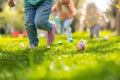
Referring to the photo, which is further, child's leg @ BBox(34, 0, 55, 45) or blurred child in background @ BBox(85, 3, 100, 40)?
blurred child in background @ BBox(85, 3, 100, 40)

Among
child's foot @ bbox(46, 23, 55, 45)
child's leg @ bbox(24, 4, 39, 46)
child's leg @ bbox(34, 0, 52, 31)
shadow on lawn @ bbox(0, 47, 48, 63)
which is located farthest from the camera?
child's foot @ bbox(46, 23, 55, 45)

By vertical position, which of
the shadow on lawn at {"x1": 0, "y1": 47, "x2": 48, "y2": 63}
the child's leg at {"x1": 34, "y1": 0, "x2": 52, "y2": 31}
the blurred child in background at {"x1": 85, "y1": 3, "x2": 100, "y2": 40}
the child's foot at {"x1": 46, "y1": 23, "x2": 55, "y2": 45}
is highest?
the child's leg at {"x1": 34, "y1": 0, "x2": 52, "y2": 31}

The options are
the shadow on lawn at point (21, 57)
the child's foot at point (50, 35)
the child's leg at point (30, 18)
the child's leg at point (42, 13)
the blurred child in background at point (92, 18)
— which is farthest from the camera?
the blurred child in background at point (92, 18)

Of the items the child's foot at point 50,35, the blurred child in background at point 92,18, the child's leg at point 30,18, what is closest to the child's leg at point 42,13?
the child's leg at point 30,18

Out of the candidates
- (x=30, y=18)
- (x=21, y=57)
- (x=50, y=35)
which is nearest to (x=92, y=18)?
(x=50, y=35)

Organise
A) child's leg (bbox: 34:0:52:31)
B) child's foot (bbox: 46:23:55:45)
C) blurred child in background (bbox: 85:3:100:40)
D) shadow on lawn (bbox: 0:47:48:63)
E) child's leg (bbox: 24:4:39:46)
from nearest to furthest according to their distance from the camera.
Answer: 1. shadow on lawn (bbox: 0:47:48:63)
2. child's leg (bbox: 34:0:52:31)
3. child's leg (bbox: 24:4:39:46)
4. child's foot (bbox: 46:23:55:45)
5. blurred child in background (bbox: 85:3:100:40)

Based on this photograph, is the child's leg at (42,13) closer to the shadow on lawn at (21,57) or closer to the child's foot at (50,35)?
the child's foot at (50,35)

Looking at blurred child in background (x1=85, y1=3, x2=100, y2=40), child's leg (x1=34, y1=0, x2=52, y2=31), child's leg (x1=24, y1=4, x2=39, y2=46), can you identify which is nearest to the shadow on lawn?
child's leg (x1=34, y1=0, x2=52, y2=31)

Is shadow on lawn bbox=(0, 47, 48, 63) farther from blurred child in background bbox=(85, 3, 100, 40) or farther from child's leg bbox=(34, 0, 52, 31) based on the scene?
blurred child in background bbox=(85, 3, 100, 40)

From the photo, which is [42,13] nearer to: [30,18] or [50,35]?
[30,18]

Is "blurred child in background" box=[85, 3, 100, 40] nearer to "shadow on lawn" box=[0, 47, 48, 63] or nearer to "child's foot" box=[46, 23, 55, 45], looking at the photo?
"child's foot" box=[46, 23, 55, 45]

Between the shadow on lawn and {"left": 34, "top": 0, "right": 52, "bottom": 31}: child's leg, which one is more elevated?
{"left": 34, "top": 0, "right": 52, "bottom": 31}: child's leg

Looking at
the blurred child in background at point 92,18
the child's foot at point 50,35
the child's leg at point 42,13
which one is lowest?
the blurred child in background at point 92,18

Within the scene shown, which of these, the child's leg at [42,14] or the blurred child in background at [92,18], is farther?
the blurred child in background at [92,18]
